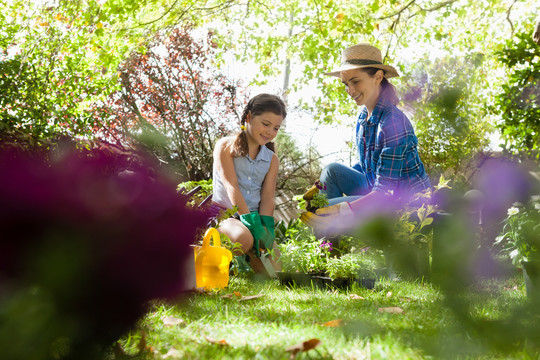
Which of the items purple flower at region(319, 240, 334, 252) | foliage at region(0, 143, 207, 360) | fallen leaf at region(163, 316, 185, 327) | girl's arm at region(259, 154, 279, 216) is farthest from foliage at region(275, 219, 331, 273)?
foliage at region(0, 143, 207, 360)

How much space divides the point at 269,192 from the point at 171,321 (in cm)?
210

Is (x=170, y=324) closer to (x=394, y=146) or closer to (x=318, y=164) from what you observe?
(x=394, y=146)

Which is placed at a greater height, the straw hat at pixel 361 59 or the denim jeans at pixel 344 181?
the straw hat at pixel 361 59

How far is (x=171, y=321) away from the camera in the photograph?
1683mm

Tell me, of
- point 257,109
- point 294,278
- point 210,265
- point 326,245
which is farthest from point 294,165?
point 210,265

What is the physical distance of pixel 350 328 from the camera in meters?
1.44

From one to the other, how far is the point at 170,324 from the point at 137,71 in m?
6.86

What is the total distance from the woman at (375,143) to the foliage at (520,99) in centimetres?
160

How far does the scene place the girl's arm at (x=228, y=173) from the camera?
334 centimetres

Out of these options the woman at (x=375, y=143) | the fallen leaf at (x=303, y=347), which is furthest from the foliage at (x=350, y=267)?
the fallen leaf at (x=303, y=347)

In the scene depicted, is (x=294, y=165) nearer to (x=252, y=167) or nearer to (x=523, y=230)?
(x=252, y=167)

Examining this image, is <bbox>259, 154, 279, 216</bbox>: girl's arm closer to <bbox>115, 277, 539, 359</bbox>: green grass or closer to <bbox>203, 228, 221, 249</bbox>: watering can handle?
<bbox>203, 228, 221, 249</bbox>: watering can handle

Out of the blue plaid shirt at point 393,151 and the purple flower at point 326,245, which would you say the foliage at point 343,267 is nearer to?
the purple flower at point 326,245

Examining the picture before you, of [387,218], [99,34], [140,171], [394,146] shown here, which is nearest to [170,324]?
[140,171]
